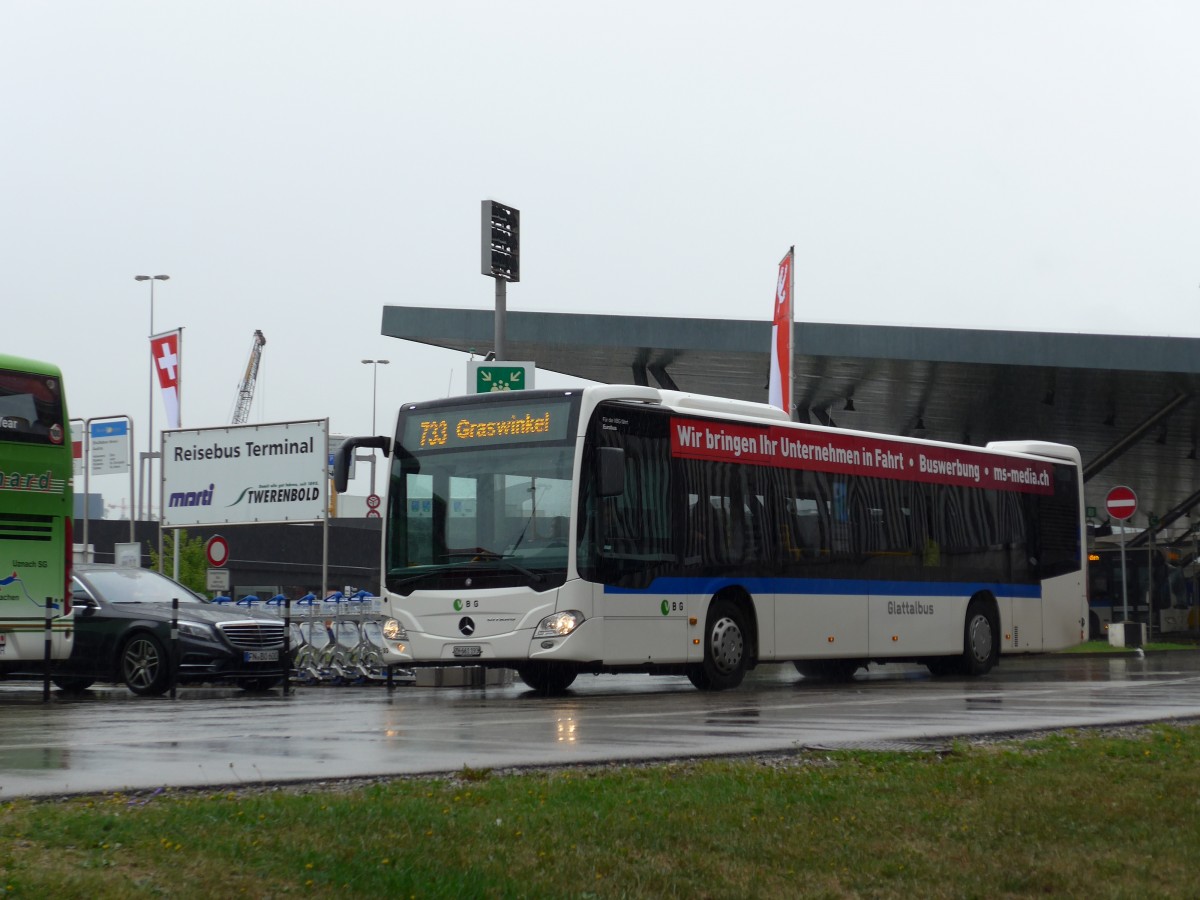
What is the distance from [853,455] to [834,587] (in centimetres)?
179

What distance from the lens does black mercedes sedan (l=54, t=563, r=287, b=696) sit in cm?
1866

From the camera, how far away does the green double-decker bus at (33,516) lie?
18141mm

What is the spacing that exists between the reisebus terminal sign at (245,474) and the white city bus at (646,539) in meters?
12.5

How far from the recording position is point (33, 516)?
1852 cm

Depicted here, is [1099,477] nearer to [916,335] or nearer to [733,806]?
[916,335]

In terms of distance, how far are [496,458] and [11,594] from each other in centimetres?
584

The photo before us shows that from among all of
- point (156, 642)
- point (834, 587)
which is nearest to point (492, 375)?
point (834, 587)

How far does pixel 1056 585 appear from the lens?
24.0m

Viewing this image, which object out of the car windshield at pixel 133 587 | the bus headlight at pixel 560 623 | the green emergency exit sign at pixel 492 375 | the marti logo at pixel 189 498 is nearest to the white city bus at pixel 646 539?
the bus headlight at pixel 560 623

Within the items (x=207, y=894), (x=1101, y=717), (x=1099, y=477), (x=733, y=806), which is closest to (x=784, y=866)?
(x=733, y=806)

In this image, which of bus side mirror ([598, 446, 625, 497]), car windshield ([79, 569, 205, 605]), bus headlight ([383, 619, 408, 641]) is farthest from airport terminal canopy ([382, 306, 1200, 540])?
bus side mirror ([598, 446, 625, 497])

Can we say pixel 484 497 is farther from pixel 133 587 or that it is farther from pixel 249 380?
pixel 249 380

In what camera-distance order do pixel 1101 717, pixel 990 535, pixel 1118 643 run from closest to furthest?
pixel 1101 717 → pixel 990 535 → pixel 1118 643

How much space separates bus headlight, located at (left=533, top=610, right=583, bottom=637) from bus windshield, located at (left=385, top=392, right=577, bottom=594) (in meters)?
0.33
